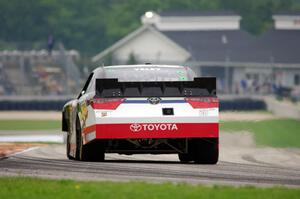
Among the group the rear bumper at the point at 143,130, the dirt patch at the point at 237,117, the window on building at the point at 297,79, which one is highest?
the rear bumper at the point at 143,130

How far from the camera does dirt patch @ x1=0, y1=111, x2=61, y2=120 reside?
168 ft

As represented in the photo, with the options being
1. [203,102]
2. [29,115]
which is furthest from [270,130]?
[203,102]

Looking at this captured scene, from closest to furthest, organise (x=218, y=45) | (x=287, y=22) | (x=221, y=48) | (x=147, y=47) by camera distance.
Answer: (x=221, y=48)
(x=218, y=45)
(x=147, y=47)
(x=287, y=22)

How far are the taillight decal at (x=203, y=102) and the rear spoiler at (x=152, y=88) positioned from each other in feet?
0.24

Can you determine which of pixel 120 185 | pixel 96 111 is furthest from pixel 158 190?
pixel 96 111

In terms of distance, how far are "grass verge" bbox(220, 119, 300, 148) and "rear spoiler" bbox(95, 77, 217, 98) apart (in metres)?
11.6

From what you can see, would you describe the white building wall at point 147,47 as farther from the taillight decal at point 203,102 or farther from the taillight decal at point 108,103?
the taillight decal at point 108,103

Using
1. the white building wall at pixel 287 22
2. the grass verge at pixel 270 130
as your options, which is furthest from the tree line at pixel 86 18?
the grass verge at pixel 270 130

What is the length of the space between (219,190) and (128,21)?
3920 inches

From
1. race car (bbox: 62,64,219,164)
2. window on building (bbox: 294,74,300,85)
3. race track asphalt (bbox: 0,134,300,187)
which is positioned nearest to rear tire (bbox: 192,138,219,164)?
race car (bbox: 62,64,219,164)

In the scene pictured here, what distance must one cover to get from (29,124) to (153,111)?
29448mm

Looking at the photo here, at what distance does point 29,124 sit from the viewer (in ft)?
153

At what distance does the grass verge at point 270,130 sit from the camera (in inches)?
1222

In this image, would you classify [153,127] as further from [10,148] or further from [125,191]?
[10,148]
